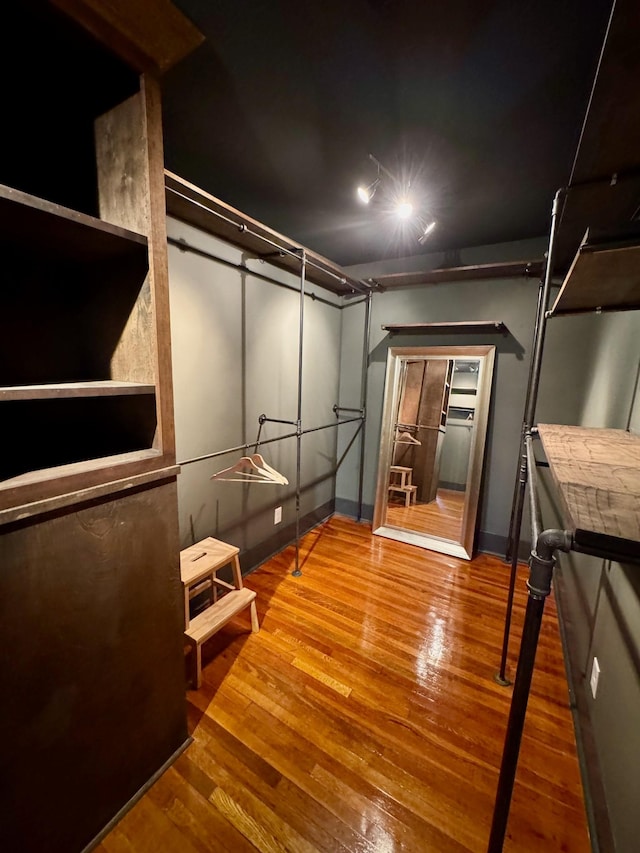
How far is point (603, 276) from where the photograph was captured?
0.99m

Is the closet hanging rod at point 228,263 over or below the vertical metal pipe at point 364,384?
over

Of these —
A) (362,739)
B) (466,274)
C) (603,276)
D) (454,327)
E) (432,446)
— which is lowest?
(362,739)

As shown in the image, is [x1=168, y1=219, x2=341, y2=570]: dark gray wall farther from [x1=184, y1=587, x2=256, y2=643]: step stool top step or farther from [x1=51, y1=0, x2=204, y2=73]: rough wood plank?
[x1=51, y1=0, x2=204, y2=73]: rough wood plank

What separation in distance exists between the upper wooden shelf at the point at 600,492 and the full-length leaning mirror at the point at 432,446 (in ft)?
5.71

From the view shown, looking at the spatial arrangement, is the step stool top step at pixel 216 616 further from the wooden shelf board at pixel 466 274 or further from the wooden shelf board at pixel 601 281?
the wooden shelf board at pixel 466 274

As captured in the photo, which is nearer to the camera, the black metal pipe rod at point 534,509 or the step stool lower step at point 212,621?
the black metal pipe rod at point 534,509

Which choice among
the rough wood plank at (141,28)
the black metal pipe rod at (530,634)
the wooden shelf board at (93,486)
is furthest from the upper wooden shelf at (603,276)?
the wooden shelf board at (93,486)

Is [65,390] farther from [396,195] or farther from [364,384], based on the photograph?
[364,384]

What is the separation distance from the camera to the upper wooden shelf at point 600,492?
1.50 feet

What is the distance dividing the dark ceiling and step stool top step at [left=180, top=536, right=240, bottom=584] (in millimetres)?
2041

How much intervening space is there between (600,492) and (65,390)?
1.21 m

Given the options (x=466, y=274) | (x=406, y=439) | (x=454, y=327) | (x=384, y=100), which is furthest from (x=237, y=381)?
(x=406, y=439)

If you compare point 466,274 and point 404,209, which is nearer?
point 404,209

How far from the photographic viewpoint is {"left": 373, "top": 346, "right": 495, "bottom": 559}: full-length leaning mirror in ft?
9.07
